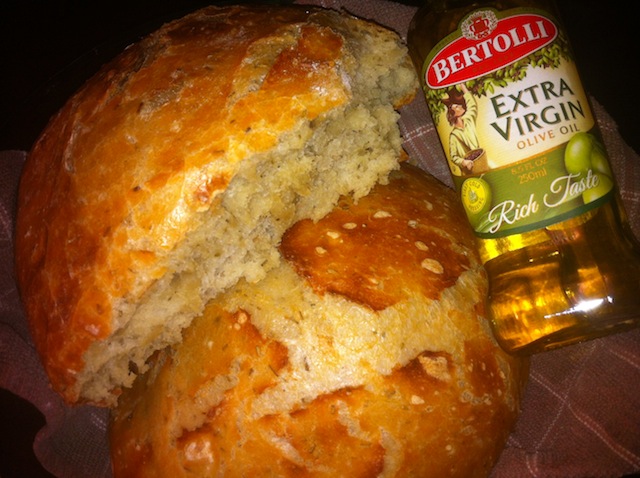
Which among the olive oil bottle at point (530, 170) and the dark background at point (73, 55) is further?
the dark background at point (73, 55)

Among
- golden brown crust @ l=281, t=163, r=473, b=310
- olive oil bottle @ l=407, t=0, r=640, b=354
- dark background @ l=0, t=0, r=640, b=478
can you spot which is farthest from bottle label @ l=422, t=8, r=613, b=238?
dark background @ l=0, t=0, r=640, b=478

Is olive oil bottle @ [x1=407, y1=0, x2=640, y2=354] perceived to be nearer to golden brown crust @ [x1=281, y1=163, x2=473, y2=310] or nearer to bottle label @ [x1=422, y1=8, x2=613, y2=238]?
bottle label @ [x1=422, y1=8, x2=613, y2=238]

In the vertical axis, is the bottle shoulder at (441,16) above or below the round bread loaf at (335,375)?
above

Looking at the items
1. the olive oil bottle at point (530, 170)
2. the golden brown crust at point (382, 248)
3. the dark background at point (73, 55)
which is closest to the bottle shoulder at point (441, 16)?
the olive oil bottle at point (530, 170)

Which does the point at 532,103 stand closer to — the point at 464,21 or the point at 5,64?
the point at 464,21

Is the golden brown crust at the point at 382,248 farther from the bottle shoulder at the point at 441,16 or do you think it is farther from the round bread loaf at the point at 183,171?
the bottle shoulder at the point at 441,16

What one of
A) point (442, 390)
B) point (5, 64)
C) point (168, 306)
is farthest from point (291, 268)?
point (5, 64)

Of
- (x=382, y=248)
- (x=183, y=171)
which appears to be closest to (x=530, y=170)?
(x=382, y=248)
